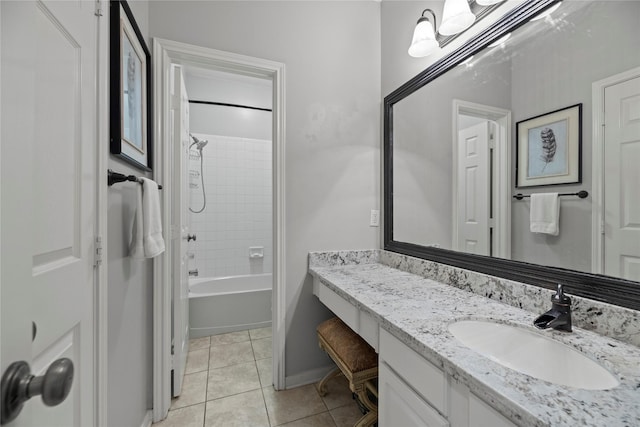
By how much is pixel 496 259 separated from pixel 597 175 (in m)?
0.48

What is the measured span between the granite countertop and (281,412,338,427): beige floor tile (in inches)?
30.0

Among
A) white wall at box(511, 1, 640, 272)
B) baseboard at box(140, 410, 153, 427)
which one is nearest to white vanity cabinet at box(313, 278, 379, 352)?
white wall at box(511, 1, 640, 272)

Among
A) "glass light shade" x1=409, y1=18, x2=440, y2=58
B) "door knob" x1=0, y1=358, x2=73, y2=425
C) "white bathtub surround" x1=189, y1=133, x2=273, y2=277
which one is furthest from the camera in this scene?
"white bathtub surround" x1=189, y1=133, x2=273, y2=277

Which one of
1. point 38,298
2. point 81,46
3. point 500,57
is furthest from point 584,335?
point 81,46

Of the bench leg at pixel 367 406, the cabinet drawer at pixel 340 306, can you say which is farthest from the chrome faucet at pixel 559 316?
the bench leg at pixel 367 406

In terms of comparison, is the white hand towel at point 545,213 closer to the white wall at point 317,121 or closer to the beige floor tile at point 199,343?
the white wall at point 317,121

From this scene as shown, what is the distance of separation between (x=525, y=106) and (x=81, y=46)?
61.3 inches

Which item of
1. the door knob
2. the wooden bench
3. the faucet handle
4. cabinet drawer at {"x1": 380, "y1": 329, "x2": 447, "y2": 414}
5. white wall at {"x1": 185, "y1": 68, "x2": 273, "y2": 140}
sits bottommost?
the wooden bench

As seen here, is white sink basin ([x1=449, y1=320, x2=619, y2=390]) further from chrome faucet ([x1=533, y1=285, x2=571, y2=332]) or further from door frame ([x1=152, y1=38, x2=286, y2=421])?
door frame ([x1=152, y1=38, x2=286, y2=421])

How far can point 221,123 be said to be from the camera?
3.33 meters

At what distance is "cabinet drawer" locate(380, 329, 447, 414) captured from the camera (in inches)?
30.7

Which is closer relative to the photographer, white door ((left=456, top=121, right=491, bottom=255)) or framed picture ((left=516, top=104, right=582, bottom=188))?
framed picture ((left=516, top=104, right=582, bottom=188))

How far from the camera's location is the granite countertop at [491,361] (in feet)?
1.78

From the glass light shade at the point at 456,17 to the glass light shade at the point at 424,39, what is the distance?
13 cm
